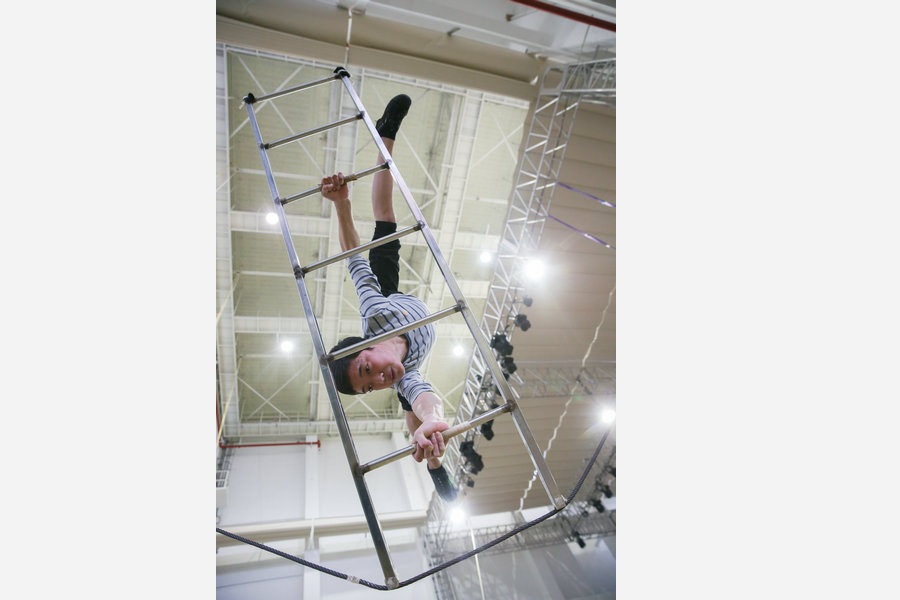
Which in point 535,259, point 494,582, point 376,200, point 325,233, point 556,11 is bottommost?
point 494,582

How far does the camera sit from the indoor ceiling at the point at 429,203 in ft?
16.3

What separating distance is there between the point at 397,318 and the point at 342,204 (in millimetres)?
704

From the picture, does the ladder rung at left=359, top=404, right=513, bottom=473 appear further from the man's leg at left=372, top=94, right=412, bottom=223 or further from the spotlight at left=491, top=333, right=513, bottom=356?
the spotlight at left=491, top=333, right=513, bottom=356

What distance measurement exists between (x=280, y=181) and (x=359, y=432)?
5952 mm

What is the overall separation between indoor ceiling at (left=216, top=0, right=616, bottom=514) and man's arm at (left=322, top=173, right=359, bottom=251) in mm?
3367

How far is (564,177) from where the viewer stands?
6.68 metres

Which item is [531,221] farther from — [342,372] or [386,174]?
[342,372]

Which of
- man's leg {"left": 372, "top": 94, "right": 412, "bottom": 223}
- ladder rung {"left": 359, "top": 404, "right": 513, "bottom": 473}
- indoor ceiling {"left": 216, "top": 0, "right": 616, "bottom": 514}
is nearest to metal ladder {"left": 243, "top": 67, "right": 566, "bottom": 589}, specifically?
ladder rung {"left": 359, "top": 404, "right": 513, "bottom": 473}

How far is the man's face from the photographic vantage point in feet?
5.63

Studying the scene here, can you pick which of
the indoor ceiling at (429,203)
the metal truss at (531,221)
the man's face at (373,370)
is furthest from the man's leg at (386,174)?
the metal truss at (531,221)

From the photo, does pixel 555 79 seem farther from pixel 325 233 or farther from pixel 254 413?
pixel 254 413

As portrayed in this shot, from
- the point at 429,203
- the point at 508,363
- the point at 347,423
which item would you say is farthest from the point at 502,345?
the point at 347,423

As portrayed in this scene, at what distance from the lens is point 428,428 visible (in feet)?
5.32

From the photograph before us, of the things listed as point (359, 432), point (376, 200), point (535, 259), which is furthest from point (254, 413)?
point (376, 200)
